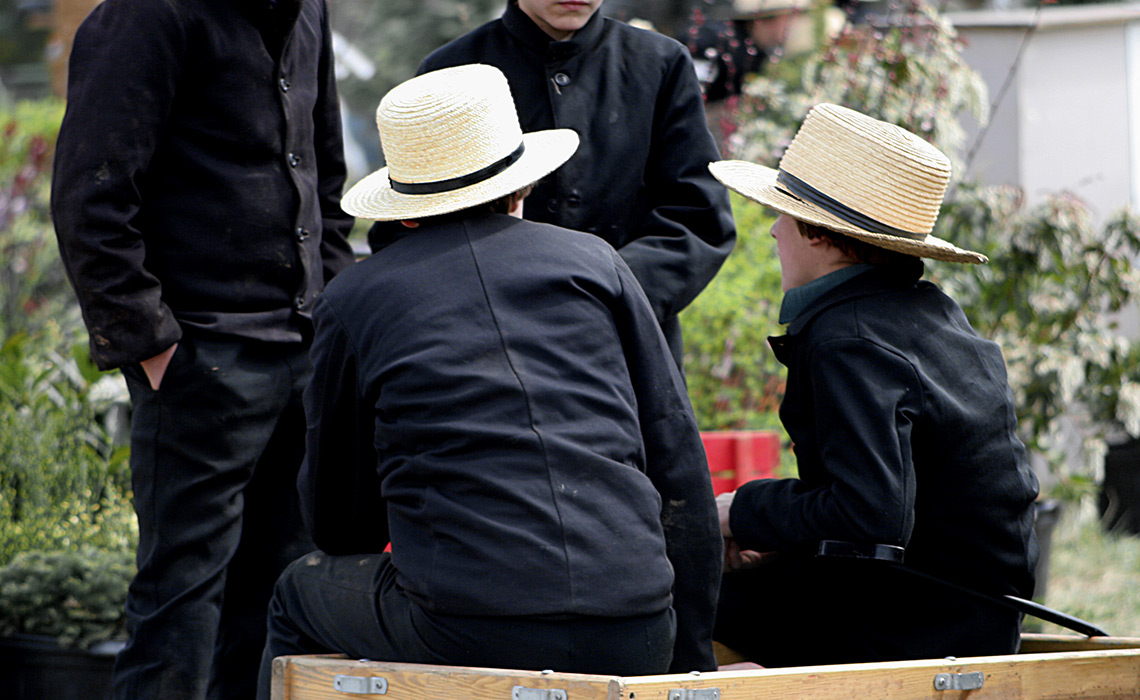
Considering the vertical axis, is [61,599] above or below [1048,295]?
below

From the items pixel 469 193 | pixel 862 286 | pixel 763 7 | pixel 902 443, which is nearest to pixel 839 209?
pixel 862 286

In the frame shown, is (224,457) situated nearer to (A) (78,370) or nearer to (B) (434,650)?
(B) (434,650)

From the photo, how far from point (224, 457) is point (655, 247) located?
1064 mm

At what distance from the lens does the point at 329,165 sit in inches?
126

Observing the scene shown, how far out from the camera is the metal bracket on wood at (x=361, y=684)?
82.2 inches

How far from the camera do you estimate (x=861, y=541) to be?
2201 millimetres

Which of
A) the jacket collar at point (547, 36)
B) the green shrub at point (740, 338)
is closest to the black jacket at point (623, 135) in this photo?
the jacket collar at point (547, 36)

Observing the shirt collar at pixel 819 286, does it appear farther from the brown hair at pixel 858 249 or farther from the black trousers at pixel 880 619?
the black trousers at pixel 880 619

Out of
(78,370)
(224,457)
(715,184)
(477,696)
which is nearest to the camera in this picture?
(477,696)

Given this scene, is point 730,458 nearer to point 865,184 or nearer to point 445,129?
point 865,184

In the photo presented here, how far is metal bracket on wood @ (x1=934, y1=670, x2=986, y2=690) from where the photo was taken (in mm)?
2148

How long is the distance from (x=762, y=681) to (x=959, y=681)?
0.40m

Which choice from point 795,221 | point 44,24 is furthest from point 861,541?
point 44,24

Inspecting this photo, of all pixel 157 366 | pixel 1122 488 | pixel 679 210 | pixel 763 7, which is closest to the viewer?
pixel 157 366
